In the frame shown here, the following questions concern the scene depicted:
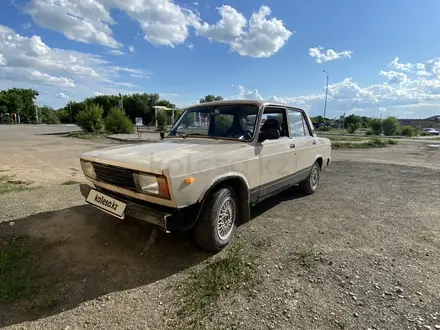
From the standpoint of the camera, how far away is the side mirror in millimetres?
3547

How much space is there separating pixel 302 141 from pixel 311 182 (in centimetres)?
121

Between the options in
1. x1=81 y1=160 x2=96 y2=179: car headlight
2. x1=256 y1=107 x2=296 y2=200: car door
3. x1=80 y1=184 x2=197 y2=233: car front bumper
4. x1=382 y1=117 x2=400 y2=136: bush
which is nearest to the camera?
x1=80 y1=184 x2=197 y2=233: car front bumper

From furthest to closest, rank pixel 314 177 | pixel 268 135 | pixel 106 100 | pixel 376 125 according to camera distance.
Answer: pixel 106 100, pixel 376 125, pixel 314 177, pixel 268 135

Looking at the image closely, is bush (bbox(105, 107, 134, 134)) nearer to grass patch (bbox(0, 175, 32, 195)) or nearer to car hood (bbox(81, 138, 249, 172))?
grass patch (bbox(0, 175, 32, 195))

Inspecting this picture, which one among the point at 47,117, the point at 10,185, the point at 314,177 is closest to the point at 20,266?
the point at 10,185

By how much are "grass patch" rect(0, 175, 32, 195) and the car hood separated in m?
3.42

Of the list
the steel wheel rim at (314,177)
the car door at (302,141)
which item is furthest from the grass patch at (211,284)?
the steel wheel rim at (314,177)

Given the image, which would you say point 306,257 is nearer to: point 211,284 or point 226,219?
point 226,219

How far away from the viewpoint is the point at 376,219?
4328mm

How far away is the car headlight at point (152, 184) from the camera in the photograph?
2.49m

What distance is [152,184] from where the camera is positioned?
2564mm

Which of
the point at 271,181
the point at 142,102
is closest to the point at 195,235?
the point at 271,181

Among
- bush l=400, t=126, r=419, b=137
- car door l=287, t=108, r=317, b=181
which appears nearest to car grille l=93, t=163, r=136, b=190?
car door l=287, t=108, r=317, b=181

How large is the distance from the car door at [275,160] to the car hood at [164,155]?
1.42 feet
